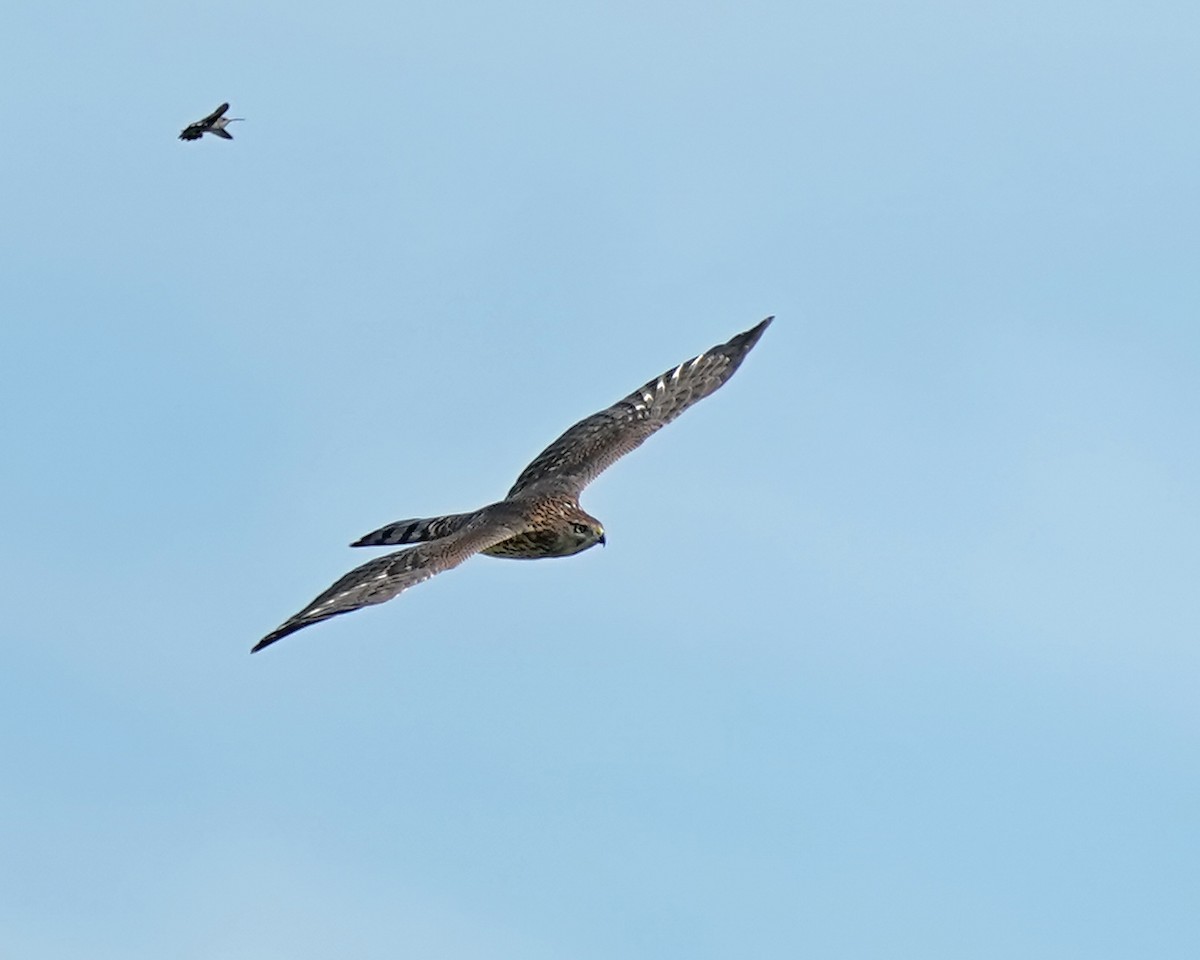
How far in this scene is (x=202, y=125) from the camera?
143 ft

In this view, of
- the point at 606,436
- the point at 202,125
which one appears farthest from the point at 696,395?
the point at 202,125

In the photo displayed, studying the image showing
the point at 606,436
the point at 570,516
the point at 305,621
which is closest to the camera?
the point at 305,621

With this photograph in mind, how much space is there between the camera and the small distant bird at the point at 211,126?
43.3m

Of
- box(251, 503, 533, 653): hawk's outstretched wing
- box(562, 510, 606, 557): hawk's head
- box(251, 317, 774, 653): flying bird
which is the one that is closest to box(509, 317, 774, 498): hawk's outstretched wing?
box(251, 317, 774, 653): flying bird

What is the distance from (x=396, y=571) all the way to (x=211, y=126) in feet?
33.9

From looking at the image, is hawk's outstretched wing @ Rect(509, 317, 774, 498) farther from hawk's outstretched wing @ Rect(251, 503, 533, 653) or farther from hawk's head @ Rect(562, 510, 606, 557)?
hawk's outstretched wing @ Rect(251, 503, 533, 653)

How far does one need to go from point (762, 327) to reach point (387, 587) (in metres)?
12.3

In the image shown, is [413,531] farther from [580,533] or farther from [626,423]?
[626,423]

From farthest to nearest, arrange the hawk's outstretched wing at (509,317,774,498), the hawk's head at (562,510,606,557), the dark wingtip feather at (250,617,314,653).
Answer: the hawk's outstretched wing at (509,317,774,498) → the hawk's head at (562,510,606,557) → the dark wingtip feather at (250,617,314,653)

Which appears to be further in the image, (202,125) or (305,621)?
(202,125)

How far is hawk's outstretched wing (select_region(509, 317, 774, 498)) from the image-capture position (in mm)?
42531

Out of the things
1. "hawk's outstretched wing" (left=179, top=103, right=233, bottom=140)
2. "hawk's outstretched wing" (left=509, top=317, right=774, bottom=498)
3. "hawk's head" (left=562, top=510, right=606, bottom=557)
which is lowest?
"hawk's head" (left=562, top=510, right=606, bottom=557)

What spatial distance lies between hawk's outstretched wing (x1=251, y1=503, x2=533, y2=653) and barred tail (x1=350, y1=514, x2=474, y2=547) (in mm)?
891

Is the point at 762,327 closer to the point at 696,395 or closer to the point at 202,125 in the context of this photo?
the point at 696,395
